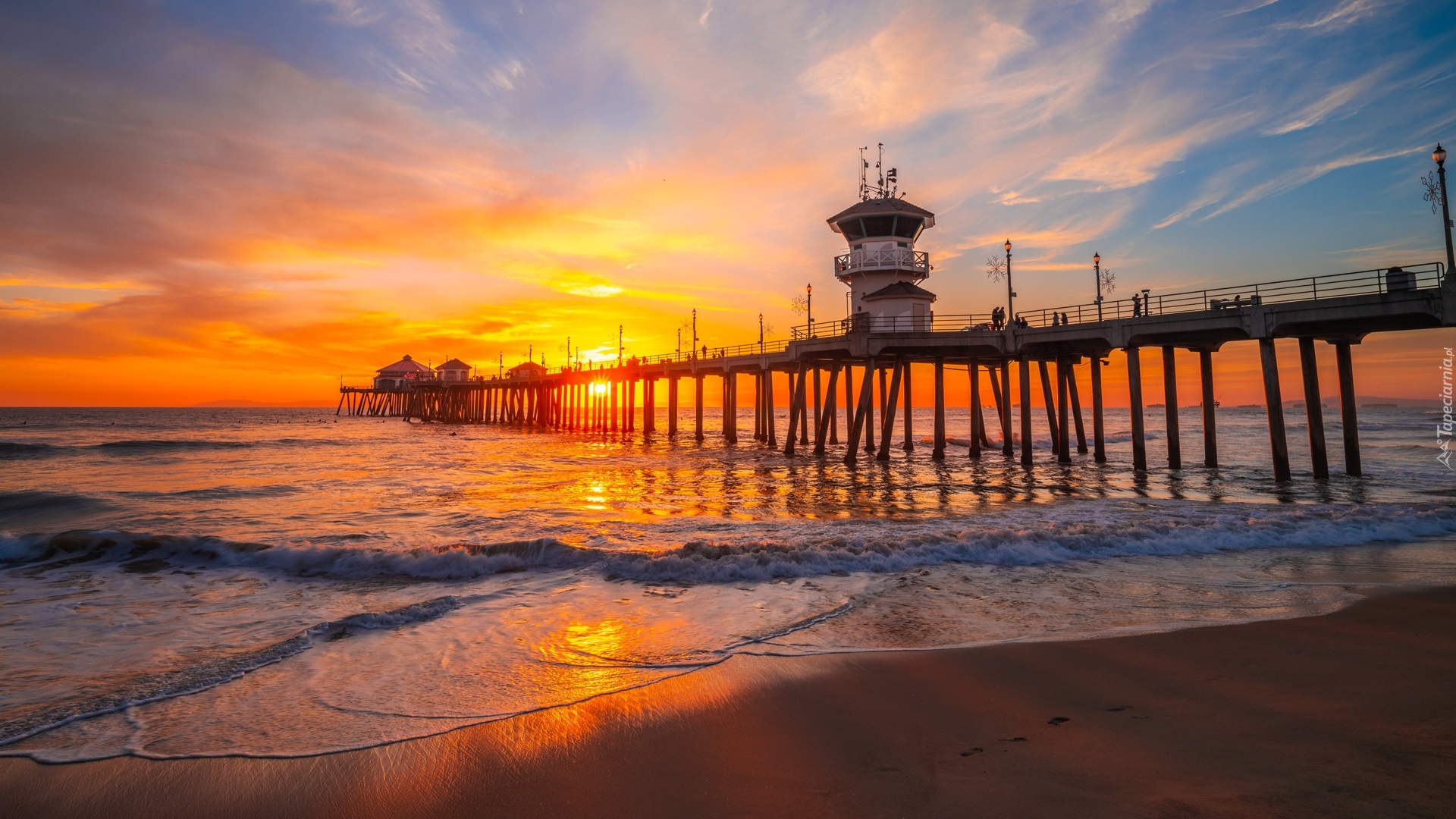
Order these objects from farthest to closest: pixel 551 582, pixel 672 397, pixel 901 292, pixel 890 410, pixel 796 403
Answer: pixel 672 397 < pixel 796 403 < pixel 901 292 < pixel 890 410 < pixel 551 582

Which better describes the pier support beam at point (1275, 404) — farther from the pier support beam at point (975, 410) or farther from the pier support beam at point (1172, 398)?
the pier support beam at point (975, 410)

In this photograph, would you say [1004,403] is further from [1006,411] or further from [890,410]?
[890,410]

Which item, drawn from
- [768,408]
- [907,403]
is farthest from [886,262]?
[768,408]

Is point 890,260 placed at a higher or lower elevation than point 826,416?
higher

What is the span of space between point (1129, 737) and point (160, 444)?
54.0 meters

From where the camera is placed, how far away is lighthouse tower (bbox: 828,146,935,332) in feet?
102

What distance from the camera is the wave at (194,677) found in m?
4.67

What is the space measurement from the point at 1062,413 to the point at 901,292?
30.2 feet

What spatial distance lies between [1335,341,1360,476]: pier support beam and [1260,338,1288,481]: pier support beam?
5.06 ft

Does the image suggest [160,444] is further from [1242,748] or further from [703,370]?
[1242,748]

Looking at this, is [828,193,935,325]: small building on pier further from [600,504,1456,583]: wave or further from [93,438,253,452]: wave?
[93,438,253,452]: wave

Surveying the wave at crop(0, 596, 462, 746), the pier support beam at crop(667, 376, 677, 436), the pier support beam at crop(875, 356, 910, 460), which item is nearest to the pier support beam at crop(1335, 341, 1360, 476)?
the pier support beam at crop(875, 356, 910, 460)

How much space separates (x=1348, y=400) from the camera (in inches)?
757

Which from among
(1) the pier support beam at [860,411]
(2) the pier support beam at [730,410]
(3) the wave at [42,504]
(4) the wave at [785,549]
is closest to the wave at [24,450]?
(3) the wave at [42,504]
